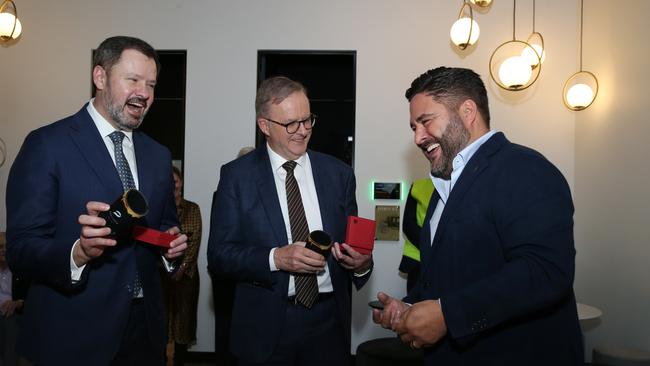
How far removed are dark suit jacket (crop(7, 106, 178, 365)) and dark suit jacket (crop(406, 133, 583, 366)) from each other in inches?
42.2

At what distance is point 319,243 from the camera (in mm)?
2051

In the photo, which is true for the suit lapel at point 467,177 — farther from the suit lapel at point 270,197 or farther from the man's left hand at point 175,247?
the man's left hand at point 175,247

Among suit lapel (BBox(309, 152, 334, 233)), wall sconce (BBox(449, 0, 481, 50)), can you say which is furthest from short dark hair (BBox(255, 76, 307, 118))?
wall sconce (BBox(449, 0, 481, 50))

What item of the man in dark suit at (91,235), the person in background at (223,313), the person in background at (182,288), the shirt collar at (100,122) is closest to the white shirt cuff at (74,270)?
the man in dark suit at (91,235)

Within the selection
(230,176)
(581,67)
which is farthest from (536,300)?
(581,67)

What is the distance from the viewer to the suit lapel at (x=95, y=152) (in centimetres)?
195

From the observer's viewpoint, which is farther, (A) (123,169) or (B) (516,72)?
(B) (516,72)

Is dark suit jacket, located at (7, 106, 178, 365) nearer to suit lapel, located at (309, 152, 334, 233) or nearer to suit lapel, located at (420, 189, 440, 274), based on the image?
suit lapel, located at (309, 152, 334, 233)

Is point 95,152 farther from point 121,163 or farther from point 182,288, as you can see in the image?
point 182,288

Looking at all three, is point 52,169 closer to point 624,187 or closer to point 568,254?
point 568,254

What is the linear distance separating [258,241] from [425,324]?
944mm

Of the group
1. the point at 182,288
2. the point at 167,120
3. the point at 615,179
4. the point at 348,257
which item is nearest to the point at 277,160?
the point at 348,257

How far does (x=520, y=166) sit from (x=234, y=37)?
4.54 m

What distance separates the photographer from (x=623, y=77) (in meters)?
4.38
